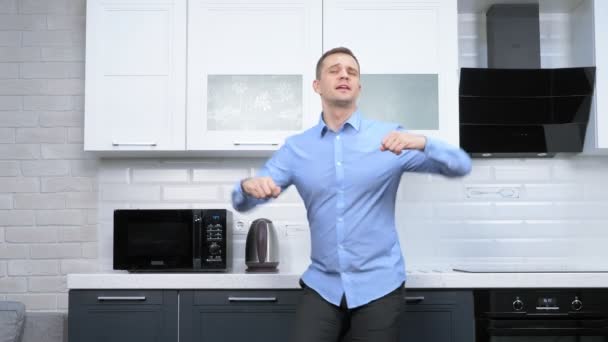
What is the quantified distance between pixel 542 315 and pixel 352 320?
44.0 inches

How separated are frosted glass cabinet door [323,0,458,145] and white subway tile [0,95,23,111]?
62.9 inches

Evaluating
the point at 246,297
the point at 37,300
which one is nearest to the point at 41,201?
the point at 37,300

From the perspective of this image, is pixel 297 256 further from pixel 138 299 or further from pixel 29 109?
pixel 29 109

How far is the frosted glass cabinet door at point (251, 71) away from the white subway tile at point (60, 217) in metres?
0.79

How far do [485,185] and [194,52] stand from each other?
1595 mm

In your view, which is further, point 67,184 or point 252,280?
point 67,184

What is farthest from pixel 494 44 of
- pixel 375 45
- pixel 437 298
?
pixel 437 298

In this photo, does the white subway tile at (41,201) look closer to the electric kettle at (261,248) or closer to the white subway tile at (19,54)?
the white subway tile at (19,54)

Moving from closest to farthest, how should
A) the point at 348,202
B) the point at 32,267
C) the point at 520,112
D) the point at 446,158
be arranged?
the point at 446,158 → the point at 348,202 → the point at 520,112 → the point at 32,267

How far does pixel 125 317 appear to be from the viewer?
2.91 meters

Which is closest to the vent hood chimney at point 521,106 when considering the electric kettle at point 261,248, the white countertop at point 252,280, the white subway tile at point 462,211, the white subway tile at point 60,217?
the white subway tile at point 462,211

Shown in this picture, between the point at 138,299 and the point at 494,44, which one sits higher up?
the point at 494,44

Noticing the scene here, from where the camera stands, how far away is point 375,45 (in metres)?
3.23

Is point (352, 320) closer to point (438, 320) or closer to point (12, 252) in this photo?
point (438, 320)
